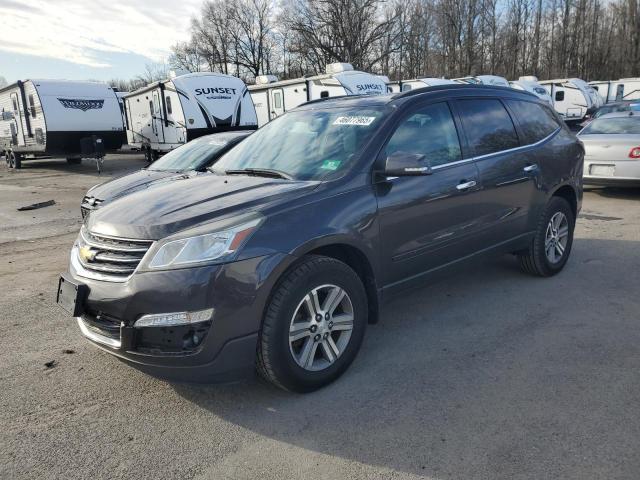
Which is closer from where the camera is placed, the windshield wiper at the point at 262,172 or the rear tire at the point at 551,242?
the windshield wiper at the point at 262,172

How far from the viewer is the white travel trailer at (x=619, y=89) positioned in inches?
1159

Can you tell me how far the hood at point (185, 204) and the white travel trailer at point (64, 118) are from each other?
15.7m

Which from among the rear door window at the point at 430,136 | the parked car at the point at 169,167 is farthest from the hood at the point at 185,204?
the parked car at the point at 169,167

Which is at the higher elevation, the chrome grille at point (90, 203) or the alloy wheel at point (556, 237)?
the chrome grille at point (90, 203)

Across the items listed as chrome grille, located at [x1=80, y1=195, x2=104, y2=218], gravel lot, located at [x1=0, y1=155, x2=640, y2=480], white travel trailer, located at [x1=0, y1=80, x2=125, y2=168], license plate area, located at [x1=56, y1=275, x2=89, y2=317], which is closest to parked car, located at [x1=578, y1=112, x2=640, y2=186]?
gravel lot, located at [x1=0, y1=155, x2=640, y2=480]

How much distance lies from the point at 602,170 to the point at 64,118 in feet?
54.4

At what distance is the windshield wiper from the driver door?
0.68m

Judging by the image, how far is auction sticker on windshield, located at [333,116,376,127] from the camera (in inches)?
150

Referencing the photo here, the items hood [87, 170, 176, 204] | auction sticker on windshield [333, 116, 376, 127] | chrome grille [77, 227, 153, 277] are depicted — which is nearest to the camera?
chrome grille [77, 227, 153, 277]

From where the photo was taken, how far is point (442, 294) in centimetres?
495

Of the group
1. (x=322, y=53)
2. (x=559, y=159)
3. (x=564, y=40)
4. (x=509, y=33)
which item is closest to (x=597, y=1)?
(x=564, y=40)

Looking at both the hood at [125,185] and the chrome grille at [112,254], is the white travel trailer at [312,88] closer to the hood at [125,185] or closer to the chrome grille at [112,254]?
the hood at [125,185]

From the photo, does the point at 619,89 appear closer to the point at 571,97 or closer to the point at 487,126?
the point at 571,97

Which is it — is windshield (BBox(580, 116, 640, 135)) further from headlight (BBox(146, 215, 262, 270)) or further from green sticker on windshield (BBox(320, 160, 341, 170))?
headlight (BBox(146, 215, 262, 270))
